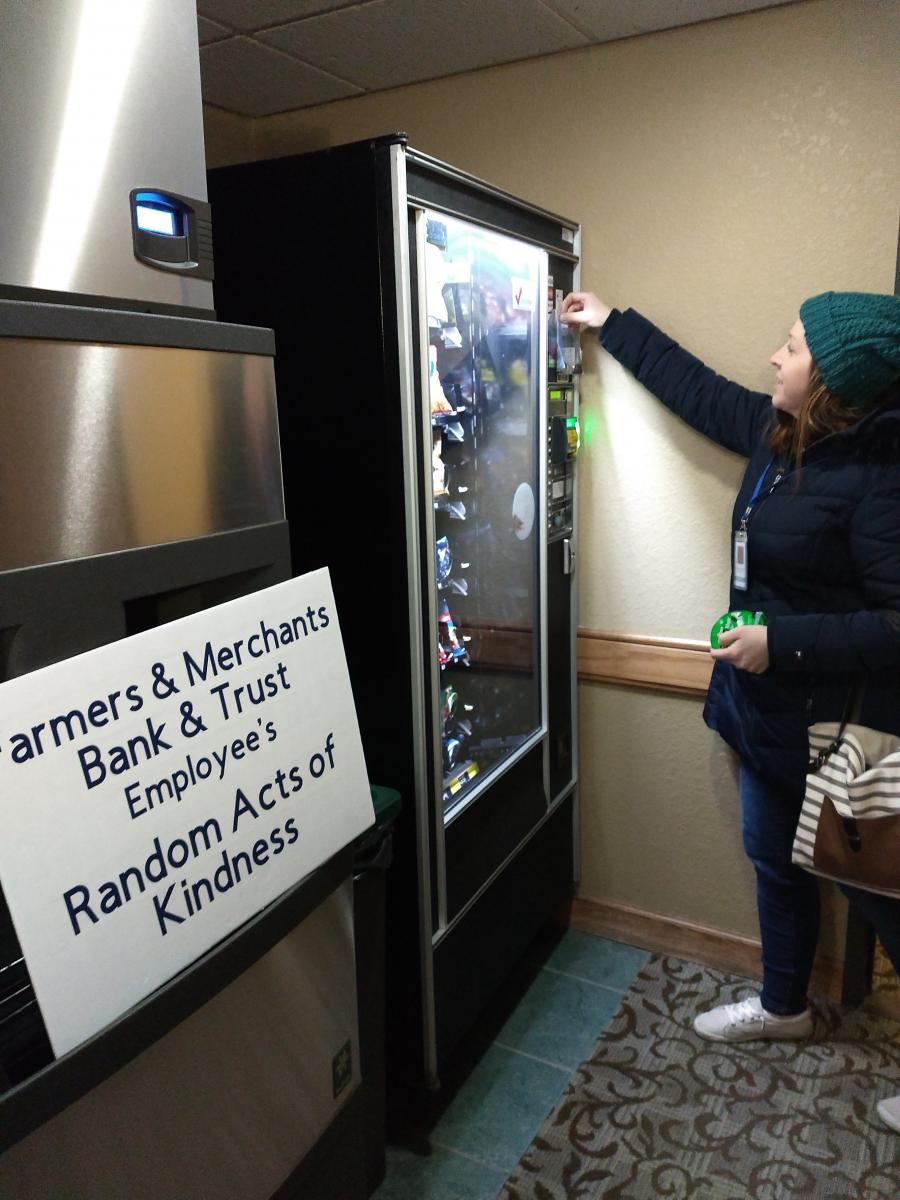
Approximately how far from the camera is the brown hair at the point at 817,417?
1.79 m

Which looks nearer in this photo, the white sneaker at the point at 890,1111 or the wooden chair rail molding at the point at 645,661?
the white sneaker at the point at 890,1111

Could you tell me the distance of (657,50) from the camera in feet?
7.09

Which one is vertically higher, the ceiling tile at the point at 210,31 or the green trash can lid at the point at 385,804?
the ceiling tile at the point at 210,31

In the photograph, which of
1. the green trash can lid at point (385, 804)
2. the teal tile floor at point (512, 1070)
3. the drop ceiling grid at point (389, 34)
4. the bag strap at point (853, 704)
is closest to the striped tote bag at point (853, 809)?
the bag strap at point (853, 704)

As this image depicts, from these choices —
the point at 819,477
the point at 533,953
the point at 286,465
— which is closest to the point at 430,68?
the point at 286,465

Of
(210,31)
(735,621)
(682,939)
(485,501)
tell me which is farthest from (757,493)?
(210,31)

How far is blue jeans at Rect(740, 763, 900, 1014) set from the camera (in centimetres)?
207

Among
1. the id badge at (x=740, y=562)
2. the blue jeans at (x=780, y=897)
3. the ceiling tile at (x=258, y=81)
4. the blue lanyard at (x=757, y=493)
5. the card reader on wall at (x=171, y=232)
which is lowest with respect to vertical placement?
the blue jeans at (x=780, y=897)

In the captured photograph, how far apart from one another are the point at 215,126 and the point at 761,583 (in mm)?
2069

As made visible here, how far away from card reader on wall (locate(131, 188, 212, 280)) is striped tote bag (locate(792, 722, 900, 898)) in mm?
1528

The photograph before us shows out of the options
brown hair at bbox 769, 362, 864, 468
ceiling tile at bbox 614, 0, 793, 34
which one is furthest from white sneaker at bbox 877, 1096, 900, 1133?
ceiling tile at bbox 614, 0, 793, 34

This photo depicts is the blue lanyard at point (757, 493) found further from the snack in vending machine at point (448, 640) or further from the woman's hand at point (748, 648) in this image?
the snack in vending machine at point (448, 640)

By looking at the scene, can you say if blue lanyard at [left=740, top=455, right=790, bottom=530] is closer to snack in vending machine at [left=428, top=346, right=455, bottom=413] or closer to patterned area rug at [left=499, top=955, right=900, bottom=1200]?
snack in vending machine at [left=428, top=346, right=455, bottom=413]

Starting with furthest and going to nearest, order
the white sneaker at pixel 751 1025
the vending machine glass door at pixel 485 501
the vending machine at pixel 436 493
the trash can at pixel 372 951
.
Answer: the white sneaker at pixel 751 1025
the vending machine glass door at pixel 485 501
the vending machine at pixel 436 493
the trash can at pixel 372 951
